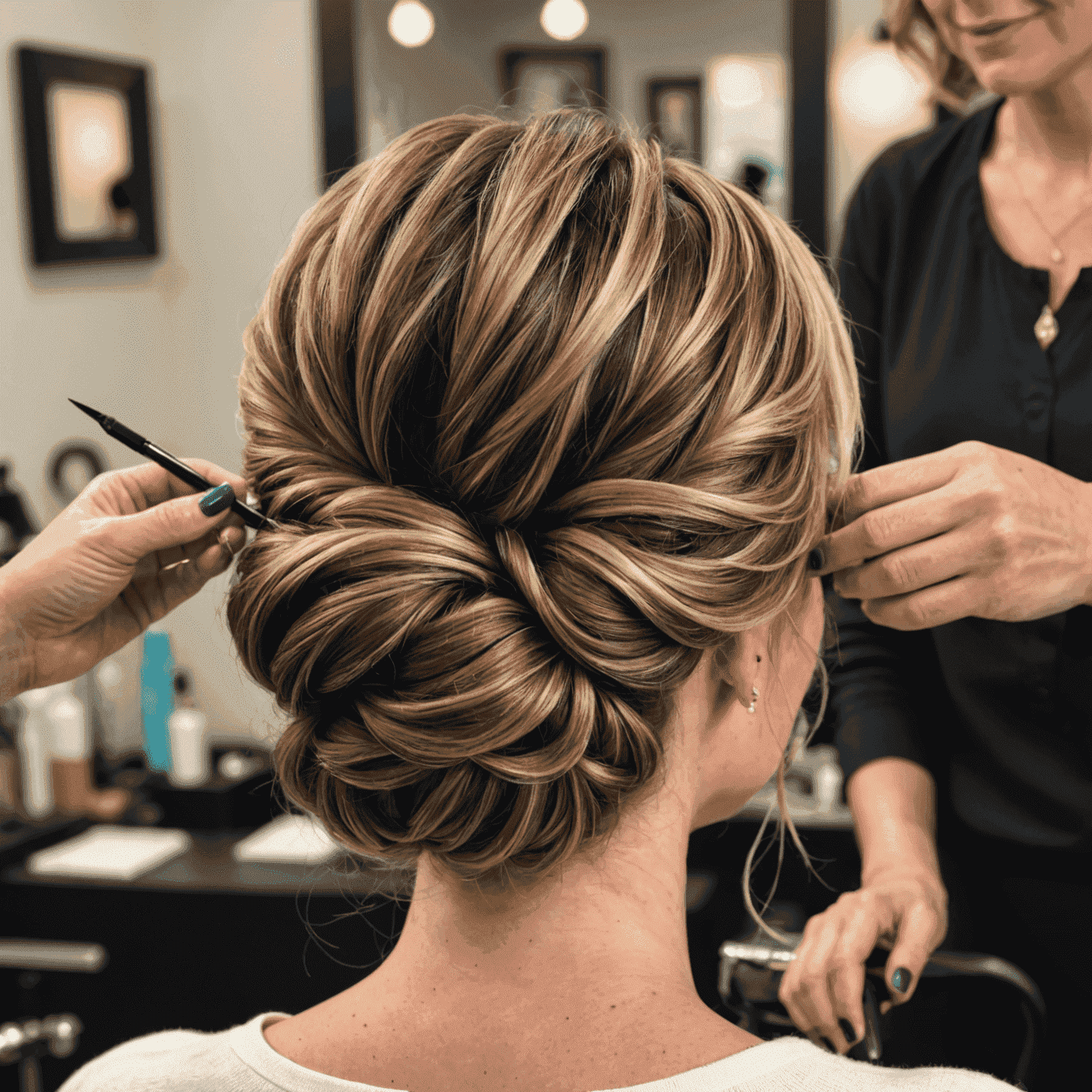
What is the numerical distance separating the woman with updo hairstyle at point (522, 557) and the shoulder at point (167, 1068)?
29 millimetres

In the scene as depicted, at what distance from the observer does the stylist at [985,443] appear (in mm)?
1077

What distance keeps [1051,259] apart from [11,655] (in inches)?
39.9

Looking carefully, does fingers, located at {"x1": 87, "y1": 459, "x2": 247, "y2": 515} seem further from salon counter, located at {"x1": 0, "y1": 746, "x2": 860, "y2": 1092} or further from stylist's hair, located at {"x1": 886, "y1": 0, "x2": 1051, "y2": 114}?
salon counter, located at {"x1": 0, "y1": 746, "x2": 860, "y2": 1092}

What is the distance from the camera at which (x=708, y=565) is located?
2.22 ft

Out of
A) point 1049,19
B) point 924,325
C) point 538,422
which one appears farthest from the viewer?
point 924,325

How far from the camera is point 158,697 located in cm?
241

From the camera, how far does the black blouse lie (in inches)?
44.5

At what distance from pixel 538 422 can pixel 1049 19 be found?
2.34 ft

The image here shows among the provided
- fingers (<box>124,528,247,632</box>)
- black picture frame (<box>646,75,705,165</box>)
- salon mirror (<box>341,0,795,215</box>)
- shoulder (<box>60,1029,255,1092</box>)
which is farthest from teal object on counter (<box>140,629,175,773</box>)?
shoulder (<box>60,1029,255,1092</box>)

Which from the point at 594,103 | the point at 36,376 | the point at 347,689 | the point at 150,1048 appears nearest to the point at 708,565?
the point at 347,689

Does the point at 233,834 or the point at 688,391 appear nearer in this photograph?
the point at 688,391

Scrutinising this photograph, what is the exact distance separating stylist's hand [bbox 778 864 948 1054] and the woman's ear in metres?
0.27

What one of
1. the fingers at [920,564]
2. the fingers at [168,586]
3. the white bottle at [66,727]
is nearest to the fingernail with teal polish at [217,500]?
the fingers at [168,586]

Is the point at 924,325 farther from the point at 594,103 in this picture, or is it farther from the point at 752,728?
the point at 594,103
